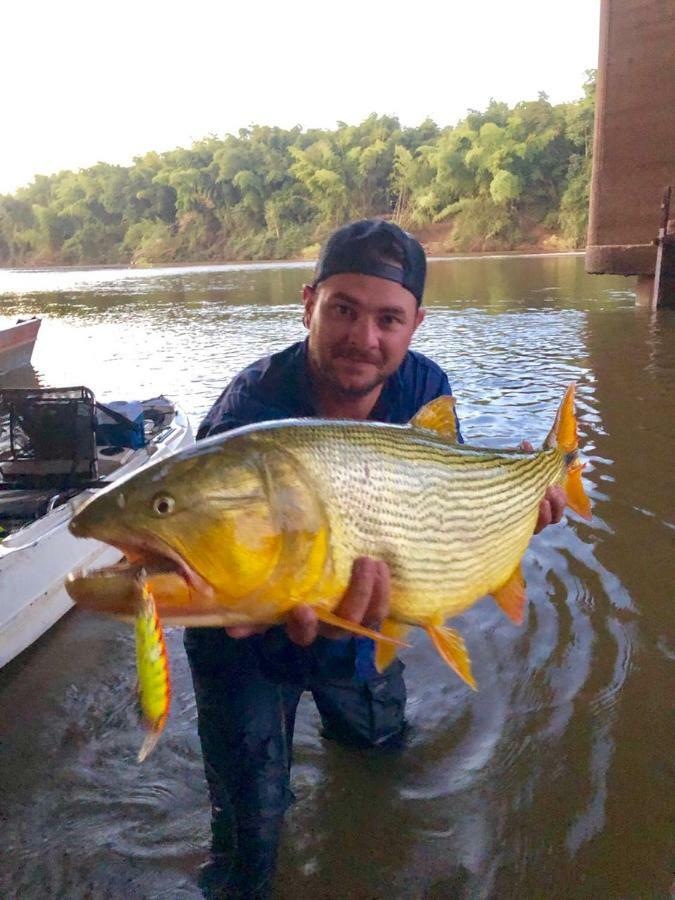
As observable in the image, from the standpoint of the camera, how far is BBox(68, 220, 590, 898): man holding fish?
169cm

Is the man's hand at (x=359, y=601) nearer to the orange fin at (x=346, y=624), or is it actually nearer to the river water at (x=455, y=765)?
the orange fin at (x=346, y=624)

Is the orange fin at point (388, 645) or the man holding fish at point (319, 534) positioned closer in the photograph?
→ the man holding fish at point (319, 534)

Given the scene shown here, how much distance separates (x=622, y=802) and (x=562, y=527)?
3.26m

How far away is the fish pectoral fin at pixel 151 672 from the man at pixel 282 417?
41.6 inches

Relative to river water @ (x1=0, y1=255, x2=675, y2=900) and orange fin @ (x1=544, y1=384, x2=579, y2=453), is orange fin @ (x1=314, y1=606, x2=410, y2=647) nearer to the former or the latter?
orange fin @ (x1=544, y1=384, x2=579, y2=453)

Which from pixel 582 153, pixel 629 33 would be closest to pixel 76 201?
pixel 582 153

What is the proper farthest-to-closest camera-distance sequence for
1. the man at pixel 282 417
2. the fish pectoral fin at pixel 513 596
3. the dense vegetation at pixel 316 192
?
the dense vegetation at pixel 316 192
the man at pixel 282 417
the fish pectoral fin at pixel 513 596

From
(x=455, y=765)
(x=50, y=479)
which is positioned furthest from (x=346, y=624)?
(x=50, y=479)

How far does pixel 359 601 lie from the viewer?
1898 mm

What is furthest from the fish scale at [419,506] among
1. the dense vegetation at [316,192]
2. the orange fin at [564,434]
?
the dense vegetation at [316,192]

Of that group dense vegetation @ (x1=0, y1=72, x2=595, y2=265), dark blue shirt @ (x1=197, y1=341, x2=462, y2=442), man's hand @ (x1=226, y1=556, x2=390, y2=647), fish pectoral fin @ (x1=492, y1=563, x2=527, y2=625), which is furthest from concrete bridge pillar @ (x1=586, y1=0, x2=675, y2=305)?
dense vegetation @ (x1=0, y1=72, x2=595, y2=265)

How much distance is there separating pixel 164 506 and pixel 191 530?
9 cm

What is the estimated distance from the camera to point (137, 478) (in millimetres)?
1733

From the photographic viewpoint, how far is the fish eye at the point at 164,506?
1690 mm
